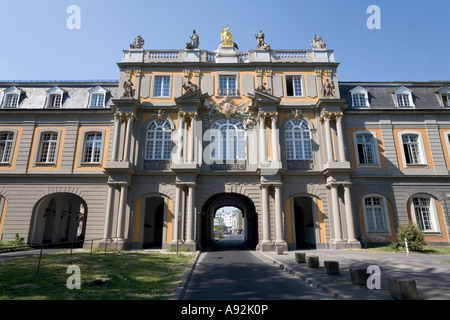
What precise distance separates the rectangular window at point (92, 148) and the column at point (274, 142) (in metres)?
15.0

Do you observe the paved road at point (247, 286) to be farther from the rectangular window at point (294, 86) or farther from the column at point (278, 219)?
the rectangular window at point (294, 86)

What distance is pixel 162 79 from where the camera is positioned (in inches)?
974

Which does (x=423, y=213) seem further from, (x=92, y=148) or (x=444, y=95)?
(x=92, y=148)

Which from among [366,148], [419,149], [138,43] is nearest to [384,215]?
[366,148]

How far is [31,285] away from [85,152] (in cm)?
1735

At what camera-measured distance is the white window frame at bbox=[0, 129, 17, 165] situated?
23.5m

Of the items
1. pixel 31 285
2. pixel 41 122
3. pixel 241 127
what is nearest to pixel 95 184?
pixel 41 122

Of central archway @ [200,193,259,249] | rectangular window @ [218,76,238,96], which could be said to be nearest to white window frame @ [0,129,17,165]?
central archway @ [200,193,259,249]

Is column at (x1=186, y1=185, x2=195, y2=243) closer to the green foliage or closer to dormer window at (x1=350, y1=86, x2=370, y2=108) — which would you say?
the green foliage

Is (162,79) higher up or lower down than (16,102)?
higher up

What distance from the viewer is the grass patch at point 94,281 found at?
7.24 metres

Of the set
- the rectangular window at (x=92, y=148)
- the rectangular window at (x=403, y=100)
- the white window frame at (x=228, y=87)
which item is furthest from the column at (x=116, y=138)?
the rectangular window at (x=403, y=100)

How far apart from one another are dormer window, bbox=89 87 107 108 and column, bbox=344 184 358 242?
22.6 m
